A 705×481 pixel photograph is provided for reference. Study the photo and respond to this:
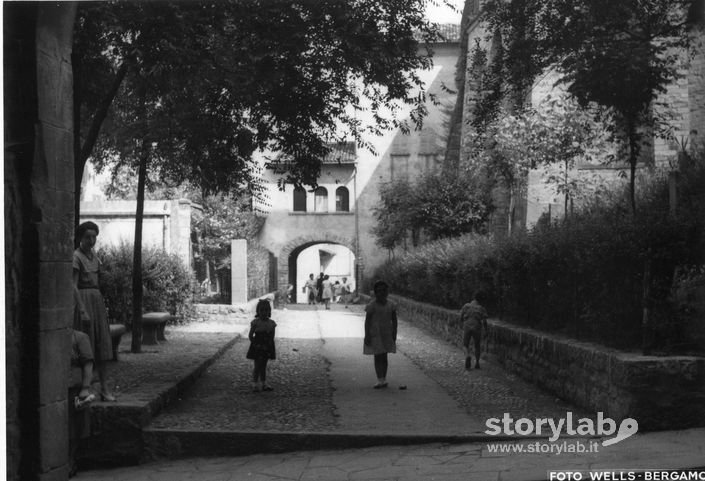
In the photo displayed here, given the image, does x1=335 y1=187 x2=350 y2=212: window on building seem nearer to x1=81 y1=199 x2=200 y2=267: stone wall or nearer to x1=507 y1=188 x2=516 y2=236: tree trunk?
x1=507 y1=188 x2=516 y2=236: tree trunk

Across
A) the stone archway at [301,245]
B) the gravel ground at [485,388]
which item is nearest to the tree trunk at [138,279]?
the gravel ground at [485,388]

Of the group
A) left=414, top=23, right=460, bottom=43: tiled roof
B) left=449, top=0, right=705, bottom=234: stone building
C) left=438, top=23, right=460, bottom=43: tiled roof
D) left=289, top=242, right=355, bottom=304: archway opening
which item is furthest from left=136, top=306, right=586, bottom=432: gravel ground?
left=289, top=242, right=355, bottom=304: archway opening

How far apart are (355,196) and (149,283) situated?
78.2 feet

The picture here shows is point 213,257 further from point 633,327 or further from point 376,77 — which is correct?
point 633,327

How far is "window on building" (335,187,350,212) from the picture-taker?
131 ft

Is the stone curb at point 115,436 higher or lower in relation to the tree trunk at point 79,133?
lower

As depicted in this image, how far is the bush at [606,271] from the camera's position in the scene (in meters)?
7.30

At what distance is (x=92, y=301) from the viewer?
7289 mm

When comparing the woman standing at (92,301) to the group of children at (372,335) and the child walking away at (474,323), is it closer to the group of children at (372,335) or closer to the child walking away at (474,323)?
the group of children at (372,335)

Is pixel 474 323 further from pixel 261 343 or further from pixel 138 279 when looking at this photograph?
pixel 138 279

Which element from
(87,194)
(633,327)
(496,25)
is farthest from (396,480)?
(87,194)

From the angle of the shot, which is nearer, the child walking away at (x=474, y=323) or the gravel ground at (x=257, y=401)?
the gravel ground at (x=257, y=401)

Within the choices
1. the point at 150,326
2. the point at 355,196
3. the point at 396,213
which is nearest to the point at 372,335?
the point at 150,326

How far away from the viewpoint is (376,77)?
32.5 feet
